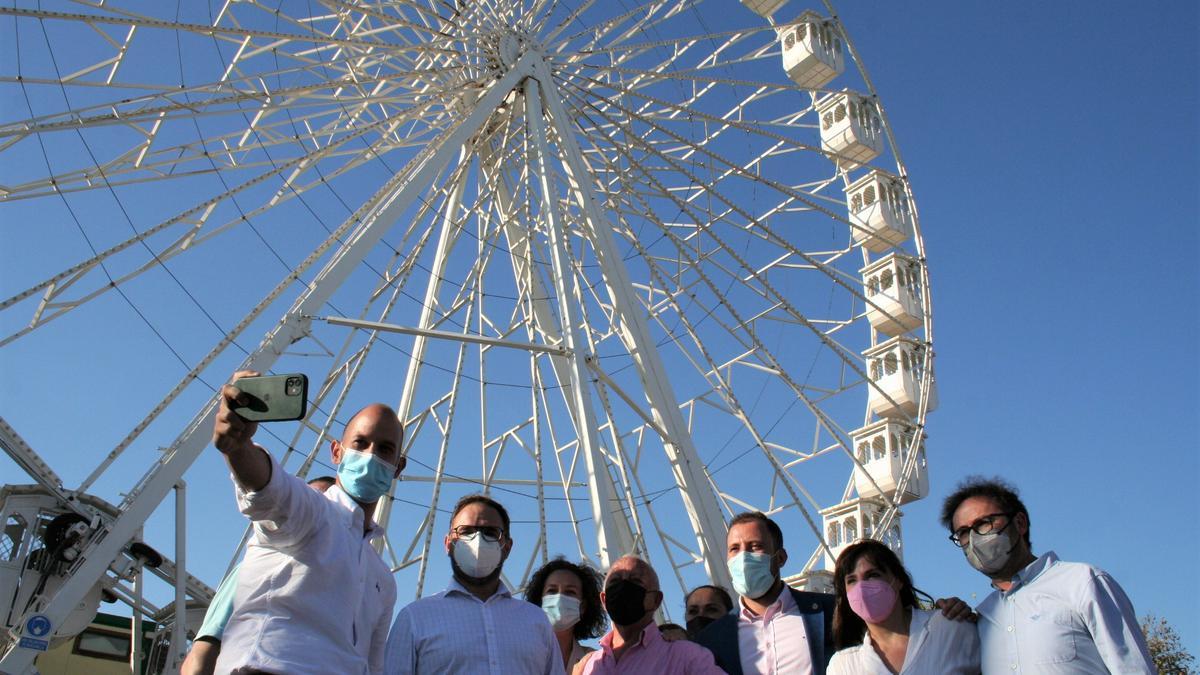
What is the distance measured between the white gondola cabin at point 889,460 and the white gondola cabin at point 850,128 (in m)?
3.98

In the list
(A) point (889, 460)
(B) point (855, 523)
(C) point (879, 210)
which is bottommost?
(B) point (855, 523)

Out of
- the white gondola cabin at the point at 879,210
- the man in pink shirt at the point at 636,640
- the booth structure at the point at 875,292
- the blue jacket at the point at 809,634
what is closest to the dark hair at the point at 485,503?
the man in pink shirt at the point at 636,640

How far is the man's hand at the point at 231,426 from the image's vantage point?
7.29ft

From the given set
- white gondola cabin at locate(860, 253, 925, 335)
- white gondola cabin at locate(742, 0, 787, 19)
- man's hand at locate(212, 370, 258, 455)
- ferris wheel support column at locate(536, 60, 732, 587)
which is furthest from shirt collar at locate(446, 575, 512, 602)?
white gondola cabin at locate(742, 0, 787, 19)

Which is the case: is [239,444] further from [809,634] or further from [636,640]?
[809,634]

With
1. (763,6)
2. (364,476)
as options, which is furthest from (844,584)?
(763,6)

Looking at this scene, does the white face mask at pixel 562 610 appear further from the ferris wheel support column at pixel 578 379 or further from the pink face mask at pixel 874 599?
the ferris wheel support column at pixel 578 379

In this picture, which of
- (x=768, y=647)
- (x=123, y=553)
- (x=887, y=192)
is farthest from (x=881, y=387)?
(x=768, y=647)

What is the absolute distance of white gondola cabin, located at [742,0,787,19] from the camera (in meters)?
15.8

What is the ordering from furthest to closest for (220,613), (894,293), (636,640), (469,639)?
(894,293)
(636,640)
(469,639)
(220,613)

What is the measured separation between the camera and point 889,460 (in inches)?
544

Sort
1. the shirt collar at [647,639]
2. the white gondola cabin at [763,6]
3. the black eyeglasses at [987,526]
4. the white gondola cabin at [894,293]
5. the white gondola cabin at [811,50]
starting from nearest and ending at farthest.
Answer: the black eyeglasses at [987,526]
the shirt collar at [647,639]
the white gondola cabin at [894,293]
the white gondola cabin at [811,50]
the white gondola cabin at [763,6]


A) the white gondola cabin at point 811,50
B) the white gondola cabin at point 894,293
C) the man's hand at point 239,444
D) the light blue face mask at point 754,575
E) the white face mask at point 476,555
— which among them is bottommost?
the man's hand at point 239,444

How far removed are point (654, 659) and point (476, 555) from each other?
2.51 feet
